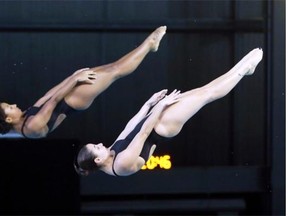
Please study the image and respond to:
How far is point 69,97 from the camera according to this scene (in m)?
2.61

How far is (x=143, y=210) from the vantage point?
104 inches

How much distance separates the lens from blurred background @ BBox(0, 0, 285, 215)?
2584mm

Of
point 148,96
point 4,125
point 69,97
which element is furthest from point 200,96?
point 4,125

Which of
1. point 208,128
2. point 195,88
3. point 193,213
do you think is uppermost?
point 195,88

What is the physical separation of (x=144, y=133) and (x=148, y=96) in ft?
0.49

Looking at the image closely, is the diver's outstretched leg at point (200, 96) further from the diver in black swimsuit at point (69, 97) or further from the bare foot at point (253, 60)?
the diver in black swimsuit at point (69, 97)

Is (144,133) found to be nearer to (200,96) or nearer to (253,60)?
(200,96)

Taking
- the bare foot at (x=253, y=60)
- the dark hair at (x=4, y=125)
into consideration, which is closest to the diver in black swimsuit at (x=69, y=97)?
the dark hair at (x=4, y=125)

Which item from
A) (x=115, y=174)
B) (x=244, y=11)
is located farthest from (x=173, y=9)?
(x=115, y=174)

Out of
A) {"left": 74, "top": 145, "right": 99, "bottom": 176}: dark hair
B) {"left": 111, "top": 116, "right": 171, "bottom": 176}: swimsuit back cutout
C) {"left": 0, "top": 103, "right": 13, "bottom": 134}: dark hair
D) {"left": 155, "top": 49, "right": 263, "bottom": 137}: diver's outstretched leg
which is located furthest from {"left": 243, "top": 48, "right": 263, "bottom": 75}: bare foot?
{"left": 0, "top": 103, "right": 13, "bottom": 134}: dark hair

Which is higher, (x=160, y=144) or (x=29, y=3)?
(x=29, y=3)

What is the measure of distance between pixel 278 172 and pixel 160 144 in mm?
501

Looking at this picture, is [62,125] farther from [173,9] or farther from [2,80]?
[173,9]

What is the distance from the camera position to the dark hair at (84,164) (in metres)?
2.59
